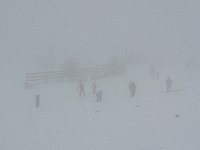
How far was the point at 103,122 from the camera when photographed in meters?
20.5

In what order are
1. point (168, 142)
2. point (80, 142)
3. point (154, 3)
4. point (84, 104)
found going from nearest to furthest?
point (168, 142)
point (80, 142)
point (84, 104)
point (154, 3)

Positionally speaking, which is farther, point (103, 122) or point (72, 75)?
point (72, 75)

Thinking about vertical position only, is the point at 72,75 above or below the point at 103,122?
above

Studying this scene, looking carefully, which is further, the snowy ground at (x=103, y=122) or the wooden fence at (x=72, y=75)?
the wooden fence at (x=72, y=75)

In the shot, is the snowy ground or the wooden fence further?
the wooden fence

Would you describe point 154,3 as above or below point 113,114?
above

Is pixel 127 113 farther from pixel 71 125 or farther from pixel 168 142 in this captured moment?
pixel 168 142

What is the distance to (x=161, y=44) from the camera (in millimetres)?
107062

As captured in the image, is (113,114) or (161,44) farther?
(161,44)

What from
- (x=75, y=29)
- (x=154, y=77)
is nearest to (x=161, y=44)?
(x=75, y=29)

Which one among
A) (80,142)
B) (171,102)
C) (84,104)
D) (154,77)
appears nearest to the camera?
(80,142)

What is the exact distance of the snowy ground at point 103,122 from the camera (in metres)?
17.2

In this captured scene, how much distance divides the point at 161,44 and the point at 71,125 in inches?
3503

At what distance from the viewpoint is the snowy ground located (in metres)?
17.2
